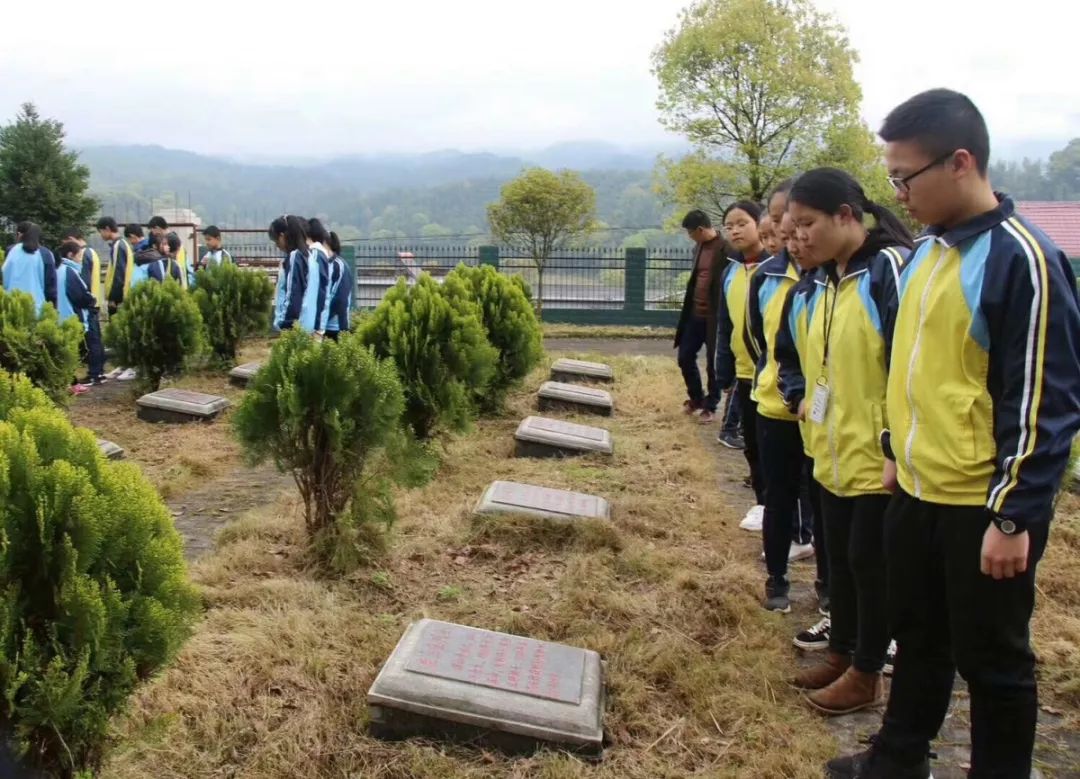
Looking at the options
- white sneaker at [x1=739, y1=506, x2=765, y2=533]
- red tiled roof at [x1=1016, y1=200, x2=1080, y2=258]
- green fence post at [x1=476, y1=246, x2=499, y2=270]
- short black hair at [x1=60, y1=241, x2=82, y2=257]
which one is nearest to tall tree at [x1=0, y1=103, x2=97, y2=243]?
short black hair at [x1=60, y1=241, x2=82, y2=257]

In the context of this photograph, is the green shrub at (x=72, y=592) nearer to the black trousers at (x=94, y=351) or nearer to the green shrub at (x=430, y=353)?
the green shrub at (x=430, y=353)

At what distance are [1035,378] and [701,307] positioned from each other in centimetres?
549

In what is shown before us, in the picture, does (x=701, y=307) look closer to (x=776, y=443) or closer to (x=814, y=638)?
(x=776, y=443)

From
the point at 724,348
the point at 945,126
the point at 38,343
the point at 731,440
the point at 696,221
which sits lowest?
the point at 731,440

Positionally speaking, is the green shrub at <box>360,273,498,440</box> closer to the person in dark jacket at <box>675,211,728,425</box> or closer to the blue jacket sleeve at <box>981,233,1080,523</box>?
the person in dark jacket at <box>675,211,728,425</box>

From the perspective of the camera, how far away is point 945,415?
2037 mm

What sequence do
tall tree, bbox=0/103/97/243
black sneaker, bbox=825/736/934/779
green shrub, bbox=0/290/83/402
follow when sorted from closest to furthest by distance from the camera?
black sneaker, bbox=825/736/934/779 < green shrub, bbox=0/290/83/402 < tall tree, bbox=0/103/97/243

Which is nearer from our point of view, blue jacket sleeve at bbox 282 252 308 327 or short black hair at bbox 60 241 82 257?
blue jacket sleeve at bbox 282 252 308 327

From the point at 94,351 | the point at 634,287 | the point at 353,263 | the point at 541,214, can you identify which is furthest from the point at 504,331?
the point at 353,263

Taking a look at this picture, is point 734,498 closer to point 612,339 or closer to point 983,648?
point 983,648

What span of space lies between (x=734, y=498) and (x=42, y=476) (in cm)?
423

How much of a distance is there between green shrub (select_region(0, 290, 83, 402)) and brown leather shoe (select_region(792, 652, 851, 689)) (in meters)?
5.89

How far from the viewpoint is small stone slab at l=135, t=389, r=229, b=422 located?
7.18m

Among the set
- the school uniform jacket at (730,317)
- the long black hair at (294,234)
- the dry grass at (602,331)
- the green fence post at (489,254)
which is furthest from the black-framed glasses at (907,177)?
the green fence post at (489,254)
